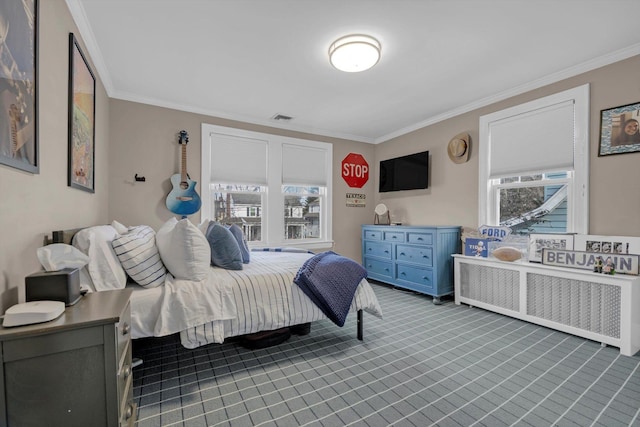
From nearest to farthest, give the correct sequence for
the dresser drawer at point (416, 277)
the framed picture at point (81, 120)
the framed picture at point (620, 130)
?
1. the framed picture at point (81, 120)
2. the framed picture at point (620, 130)
3. the dresser drawer at point (416, 277)

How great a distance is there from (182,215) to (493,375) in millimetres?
3533

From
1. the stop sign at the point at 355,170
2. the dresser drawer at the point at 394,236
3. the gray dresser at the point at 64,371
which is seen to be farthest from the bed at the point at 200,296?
the stop sign at the point at 355,170

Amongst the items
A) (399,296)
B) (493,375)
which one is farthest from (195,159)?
(493,375)

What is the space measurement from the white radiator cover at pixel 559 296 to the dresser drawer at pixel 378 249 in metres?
1.03

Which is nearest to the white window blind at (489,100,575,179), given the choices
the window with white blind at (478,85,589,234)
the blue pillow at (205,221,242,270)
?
the window with white blind at (478,85,589,234)

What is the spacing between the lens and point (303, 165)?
4.62 meters

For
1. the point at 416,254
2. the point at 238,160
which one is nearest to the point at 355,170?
the point at 416,254

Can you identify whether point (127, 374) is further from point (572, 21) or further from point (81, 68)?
point (572, 21)

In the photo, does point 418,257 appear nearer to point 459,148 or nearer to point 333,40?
point 459,148

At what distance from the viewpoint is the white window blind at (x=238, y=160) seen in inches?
155

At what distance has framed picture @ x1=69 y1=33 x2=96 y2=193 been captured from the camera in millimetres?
1926

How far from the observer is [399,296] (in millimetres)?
3885

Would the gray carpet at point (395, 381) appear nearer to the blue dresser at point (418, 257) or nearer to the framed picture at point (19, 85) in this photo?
the blue dresser at point (418, 257)

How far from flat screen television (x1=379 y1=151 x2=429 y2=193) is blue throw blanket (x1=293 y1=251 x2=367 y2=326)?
246cm
